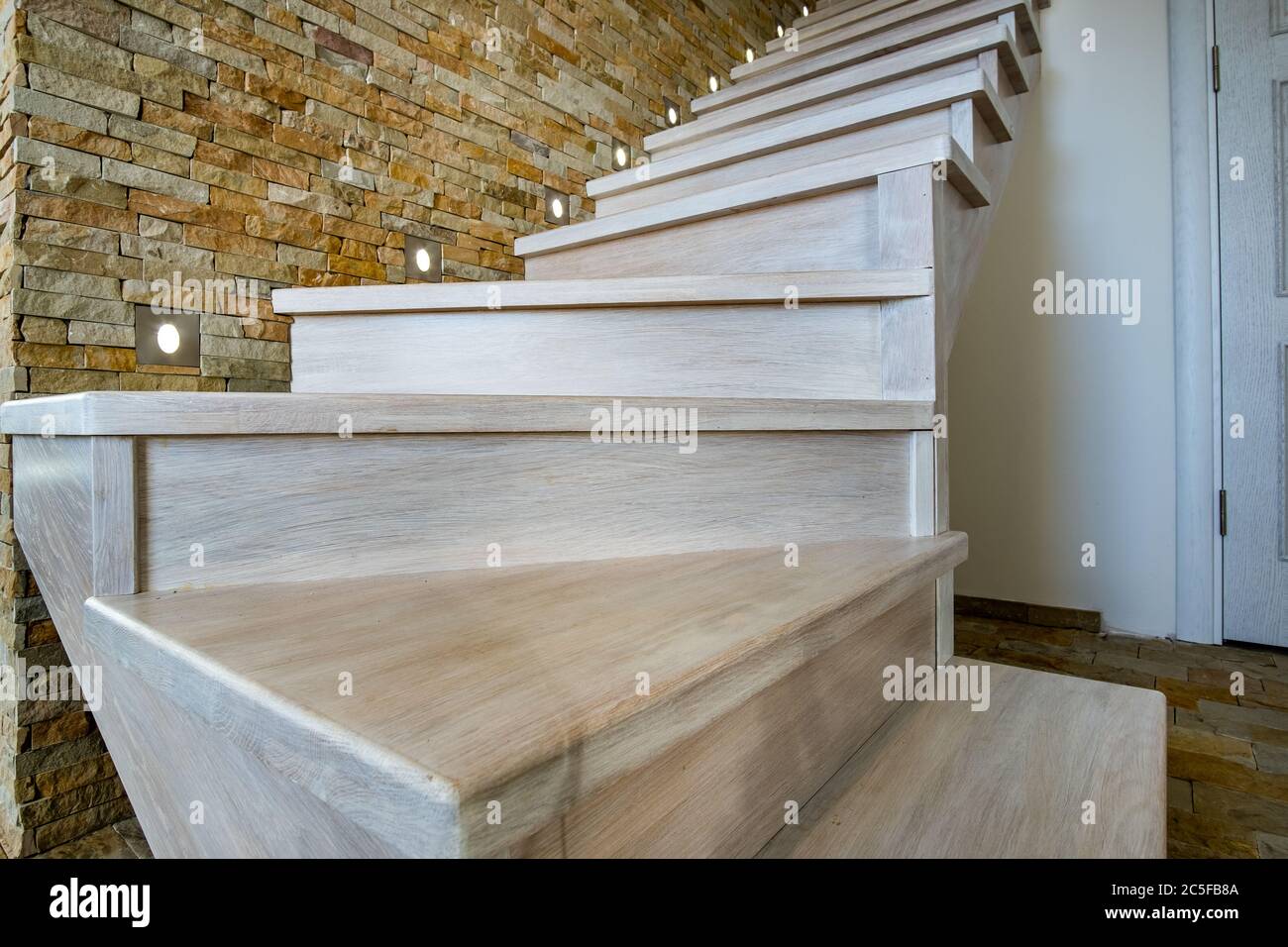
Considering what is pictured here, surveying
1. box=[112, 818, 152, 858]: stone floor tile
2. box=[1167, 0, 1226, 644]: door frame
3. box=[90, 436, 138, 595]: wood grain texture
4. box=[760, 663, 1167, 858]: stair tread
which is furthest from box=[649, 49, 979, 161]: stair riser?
box=[112, 818, 152, 858]: stone floor tile

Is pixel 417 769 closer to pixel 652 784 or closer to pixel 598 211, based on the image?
pixel 652 784

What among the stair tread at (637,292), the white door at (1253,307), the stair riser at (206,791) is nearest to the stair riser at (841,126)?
the stair tread at (637,292)

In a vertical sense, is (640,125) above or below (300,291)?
above

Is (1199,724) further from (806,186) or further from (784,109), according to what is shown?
(784,109)

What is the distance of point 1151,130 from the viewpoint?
83.8 inches

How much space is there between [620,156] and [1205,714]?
6.84 ft

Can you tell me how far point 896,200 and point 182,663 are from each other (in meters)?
0.96

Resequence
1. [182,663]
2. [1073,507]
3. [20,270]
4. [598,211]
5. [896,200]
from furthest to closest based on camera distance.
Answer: [1073,507] → [598,211] → [20,270] → [896,200] → [182,663]

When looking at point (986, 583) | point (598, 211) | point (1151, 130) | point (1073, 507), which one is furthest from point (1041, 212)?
point (598, 211)

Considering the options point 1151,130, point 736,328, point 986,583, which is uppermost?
point 1151,130

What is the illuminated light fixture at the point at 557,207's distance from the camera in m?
1.91

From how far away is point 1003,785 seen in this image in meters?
0.72

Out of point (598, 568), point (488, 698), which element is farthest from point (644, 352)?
point (488, 698)

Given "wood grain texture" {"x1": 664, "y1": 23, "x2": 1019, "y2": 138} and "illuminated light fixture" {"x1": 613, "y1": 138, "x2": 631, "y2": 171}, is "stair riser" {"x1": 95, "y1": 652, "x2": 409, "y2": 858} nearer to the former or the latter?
"wood grain texture" {"x1": 664, "y1": 23, "x2": 1019, "y2": 138}
